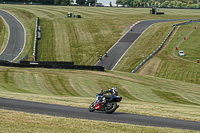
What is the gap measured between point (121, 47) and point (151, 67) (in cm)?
1855

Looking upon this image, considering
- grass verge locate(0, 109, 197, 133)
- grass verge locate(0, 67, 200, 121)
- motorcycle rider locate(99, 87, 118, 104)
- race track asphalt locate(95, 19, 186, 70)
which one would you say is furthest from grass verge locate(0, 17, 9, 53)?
grass verge locate(0, 109, 197, 133)

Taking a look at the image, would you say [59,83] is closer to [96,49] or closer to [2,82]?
[2,82]

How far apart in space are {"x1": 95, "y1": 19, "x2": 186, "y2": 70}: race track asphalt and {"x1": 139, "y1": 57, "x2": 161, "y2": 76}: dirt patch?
776 cm

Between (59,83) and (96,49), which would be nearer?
(59,83)

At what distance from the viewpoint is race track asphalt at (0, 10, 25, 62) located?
274 ft

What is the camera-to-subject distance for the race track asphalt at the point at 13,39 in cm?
8341

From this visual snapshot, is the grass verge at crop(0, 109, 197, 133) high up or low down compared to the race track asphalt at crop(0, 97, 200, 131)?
up

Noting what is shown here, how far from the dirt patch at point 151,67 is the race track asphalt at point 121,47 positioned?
25.4ft

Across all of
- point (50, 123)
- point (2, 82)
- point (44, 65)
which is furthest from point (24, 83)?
point (50, 123)

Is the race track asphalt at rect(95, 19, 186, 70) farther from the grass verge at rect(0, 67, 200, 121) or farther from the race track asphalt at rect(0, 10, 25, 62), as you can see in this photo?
the grass verge at rect(0, 67, 200, 121)

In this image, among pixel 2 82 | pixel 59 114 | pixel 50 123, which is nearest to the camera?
pixel 50 123

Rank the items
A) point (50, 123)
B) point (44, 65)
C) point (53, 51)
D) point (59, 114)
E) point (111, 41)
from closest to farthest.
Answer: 1. point (50, 123)
2. point (59, 114)
3. point (44, 65)
4. point (53, 51)
5. point (111, 41)

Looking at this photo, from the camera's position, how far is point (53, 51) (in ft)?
288

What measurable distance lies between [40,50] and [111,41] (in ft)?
69.2
